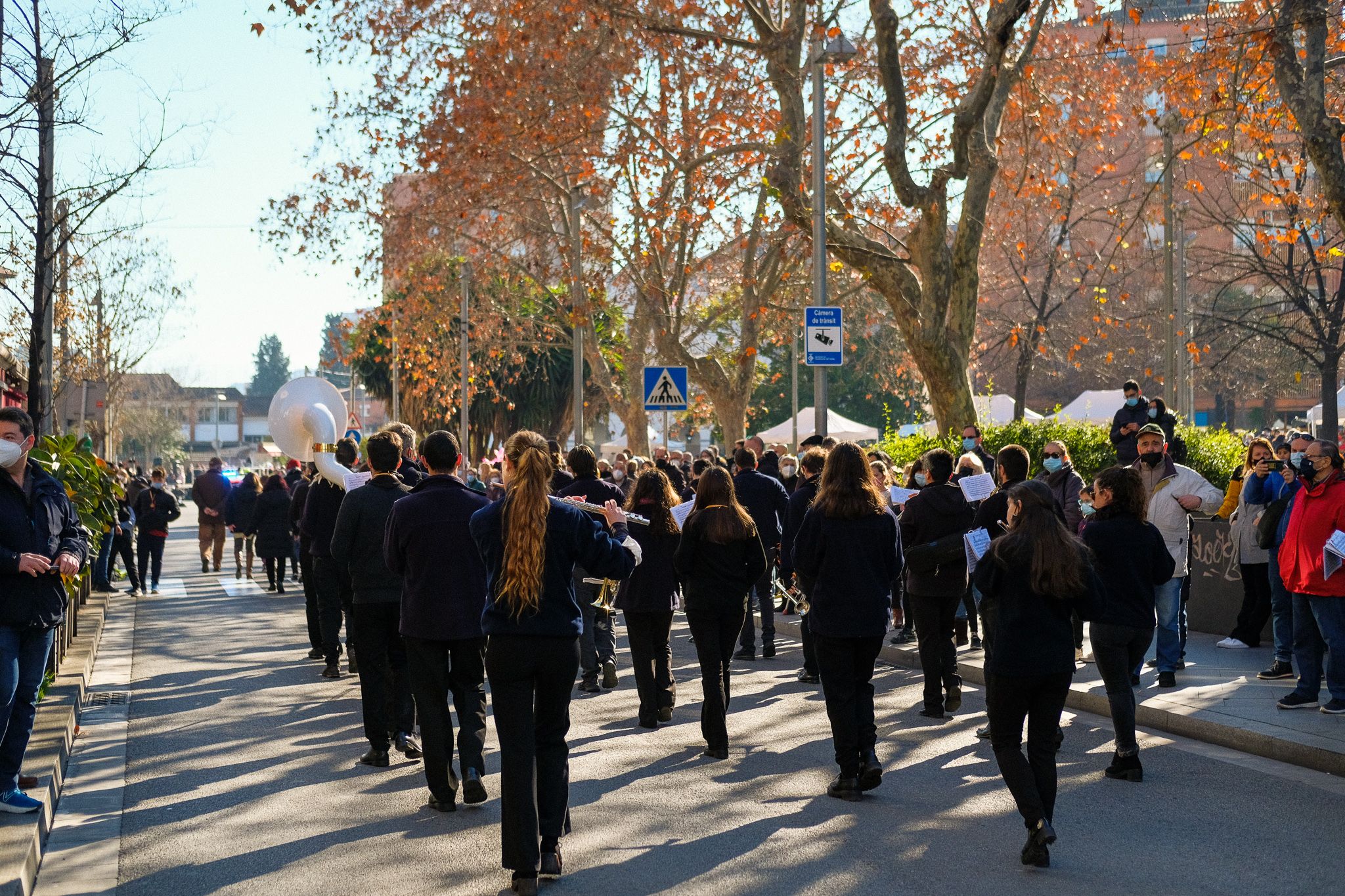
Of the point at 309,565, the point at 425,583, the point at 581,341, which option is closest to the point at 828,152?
the point at 581,341

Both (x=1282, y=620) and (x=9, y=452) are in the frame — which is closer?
(x=9, y=452)

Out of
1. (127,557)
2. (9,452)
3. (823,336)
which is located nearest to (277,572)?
(127,557)

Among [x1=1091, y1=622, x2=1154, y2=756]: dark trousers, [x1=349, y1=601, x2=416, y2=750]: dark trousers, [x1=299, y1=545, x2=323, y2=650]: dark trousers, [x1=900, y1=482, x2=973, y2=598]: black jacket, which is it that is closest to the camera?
[x1=1091, y1=622, x2=1154, y2=756]: dark trousers

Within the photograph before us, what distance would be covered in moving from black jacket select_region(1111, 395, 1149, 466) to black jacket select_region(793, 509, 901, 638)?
27.9ft

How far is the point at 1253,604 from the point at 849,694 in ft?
22.9

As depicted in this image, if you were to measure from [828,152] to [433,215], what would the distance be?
26.4 ft

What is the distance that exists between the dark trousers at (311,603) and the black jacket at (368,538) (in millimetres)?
A: 4960

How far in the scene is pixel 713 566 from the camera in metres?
9.10

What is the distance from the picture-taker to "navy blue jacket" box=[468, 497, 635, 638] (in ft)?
19.9

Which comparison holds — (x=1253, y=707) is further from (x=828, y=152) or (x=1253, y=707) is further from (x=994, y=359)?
(x=994, y=359)

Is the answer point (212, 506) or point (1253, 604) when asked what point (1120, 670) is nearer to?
point (1253, 604)

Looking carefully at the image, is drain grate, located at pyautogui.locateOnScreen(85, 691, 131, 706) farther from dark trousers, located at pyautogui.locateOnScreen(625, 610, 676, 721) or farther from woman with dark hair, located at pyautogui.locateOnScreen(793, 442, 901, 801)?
woman with dark hair, located at pyautogui.locateOnScreen(793, 442, 901, 801)

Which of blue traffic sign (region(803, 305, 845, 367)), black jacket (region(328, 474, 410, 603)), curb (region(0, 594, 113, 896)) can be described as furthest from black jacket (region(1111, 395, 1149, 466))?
curb (region(0, 594, 113, 896))

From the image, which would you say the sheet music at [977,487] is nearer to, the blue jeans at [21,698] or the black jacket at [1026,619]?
the black jacket at [1026,619]
